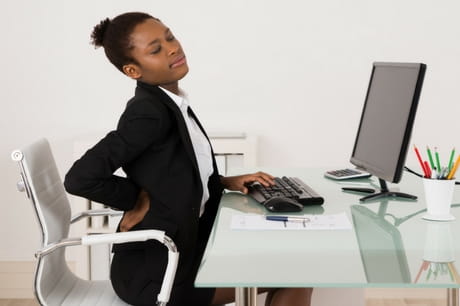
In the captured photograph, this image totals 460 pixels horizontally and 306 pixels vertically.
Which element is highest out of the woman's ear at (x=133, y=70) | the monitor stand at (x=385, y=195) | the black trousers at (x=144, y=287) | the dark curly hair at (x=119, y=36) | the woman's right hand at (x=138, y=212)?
the dark curly hair at (x=119, y=36)

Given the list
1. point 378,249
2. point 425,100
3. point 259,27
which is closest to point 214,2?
point 259,27

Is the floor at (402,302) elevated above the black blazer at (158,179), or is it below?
below

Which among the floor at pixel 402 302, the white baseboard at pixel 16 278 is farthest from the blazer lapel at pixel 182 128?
the white baseboard at pixel 16 278

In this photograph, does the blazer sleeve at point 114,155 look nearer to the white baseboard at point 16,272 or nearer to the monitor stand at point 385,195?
the monitor stand at point 385,195

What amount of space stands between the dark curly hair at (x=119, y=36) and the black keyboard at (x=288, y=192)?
56 centimetres

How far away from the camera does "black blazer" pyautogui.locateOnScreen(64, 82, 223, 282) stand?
84.7 inches

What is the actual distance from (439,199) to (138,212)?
858 mm

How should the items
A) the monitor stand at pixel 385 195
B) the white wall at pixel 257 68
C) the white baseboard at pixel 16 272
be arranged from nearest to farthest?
the monitor stand at pixel 385 195 < the white wall at pixel 257 68 < the white baseboard at pixel 16 272

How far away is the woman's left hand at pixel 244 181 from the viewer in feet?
8.22

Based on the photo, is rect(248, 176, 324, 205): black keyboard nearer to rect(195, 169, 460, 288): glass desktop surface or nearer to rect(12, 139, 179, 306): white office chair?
rect(195, 169, 460, 288): glass desktop surface

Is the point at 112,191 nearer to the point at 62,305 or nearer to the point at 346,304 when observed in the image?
the point at 62,305

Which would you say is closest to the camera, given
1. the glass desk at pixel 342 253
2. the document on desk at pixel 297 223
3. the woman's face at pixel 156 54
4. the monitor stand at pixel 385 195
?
the glass desk at pixel 342 253

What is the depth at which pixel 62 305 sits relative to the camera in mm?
2221

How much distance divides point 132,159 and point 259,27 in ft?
6.31
